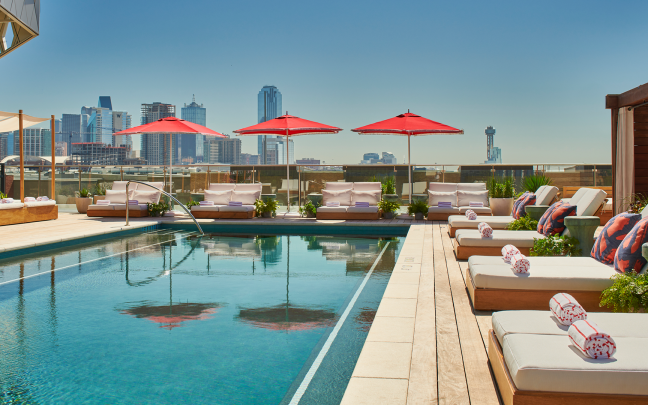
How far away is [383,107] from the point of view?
148 ft

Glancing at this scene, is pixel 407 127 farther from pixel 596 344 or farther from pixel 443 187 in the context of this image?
pixel 596 344

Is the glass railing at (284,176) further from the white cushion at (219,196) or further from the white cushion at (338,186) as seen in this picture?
the white cushion at (338,186)

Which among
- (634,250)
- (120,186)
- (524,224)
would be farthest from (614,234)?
(120,186)

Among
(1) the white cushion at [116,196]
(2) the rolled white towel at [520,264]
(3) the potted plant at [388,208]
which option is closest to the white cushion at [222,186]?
(1) the white cushion at [116,196]

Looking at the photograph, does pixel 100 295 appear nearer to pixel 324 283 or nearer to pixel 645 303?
pixel 324 283

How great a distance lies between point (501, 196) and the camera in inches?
418

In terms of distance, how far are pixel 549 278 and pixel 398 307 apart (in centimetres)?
104

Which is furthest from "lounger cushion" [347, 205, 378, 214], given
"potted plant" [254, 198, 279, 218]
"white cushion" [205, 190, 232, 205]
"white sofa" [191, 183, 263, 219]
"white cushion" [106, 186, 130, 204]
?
"white cushion" [106, 186, 130, 204]

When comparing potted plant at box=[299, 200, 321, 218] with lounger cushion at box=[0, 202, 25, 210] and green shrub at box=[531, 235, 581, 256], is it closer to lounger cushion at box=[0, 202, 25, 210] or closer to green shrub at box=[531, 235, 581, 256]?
lounger cushion at box=[0, 202, 25, 210]

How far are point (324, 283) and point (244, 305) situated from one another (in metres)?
1.15

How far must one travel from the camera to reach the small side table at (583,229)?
4.45m

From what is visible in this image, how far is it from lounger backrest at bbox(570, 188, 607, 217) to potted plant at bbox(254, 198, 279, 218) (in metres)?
7.22

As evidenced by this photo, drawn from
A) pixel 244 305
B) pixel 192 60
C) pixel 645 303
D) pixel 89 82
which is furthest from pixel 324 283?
pixel 89 82

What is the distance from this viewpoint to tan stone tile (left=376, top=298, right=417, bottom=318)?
3.37 metres
